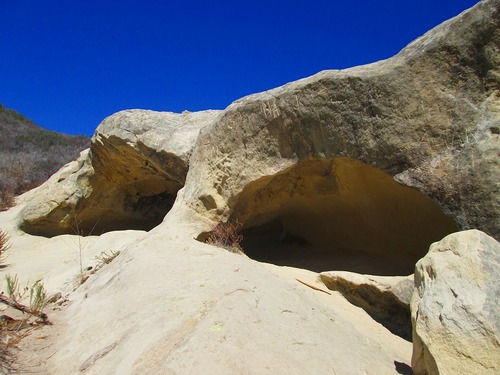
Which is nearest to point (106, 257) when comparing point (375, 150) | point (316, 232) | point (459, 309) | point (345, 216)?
point (316, 232)

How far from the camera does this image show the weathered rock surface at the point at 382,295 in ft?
12.2

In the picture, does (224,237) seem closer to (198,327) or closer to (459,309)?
(198,327)

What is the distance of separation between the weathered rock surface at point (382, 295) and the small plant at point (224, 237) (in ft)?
3.61

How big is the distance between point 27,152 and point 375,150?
1817cm

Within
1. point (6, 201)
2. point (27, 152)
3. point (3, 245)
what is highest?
point (27, 152)

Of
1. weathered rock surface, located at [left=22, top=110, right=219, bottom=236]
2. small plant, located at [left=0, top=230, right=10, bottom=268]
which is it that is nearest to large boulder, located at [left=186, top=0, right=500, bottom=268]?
weathered rock surface, located at [left=22, top=110, right=219, bottom=236]

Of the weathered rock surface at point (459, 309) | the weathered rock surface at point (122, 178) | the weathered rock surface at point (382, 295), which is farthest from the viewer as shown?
the weathered rock surface at point (122, 178)

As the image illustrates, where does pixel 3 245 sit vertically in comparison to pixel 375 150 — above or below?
below

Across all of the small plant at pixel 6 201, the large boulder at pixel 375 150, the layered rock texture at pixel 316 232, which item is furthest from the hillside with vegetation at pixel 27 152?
the large boulder at pixel 375 150

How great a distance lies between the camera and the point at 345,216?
17.8 ft

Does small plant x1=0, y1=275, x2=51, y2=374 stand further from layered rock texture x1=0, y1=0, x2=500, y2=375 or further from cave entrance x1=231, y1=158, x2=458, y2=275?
cave entrance x1=231, y1=158, x2=458, y2=275

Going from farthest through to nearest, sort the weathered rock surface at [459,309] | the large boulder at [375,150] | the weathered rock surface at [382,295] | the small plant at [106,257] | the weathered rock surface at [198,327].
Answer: the small plant at [106,257] → the weathered rock surface at [382,295] → the large boulder at [375,150] → the weathered rock surface at [198,327] → the weathered rock surface at [459,309]

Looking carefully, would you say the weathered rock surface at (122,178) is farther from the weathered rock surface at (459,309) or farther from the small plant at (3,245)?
the weathered rock surface at (459,309)

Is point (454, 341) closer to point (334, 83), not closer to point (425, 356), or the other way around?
point (425, 356)
